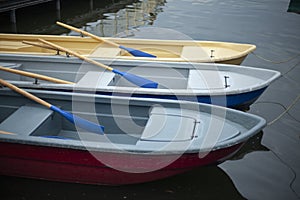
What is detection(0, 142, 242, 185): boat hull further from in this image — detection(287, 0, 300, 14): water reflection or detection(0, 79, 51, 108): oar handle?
detection(287, 0, 300, 14): water reflection

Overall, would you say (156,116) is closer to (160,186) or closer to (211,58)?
(160,186)

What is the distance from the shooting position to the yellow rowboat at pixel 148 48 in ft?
22.8

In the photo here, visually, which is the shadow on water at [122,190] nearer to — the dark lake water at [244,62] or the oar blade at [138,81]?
the dark lake water at [244,62]

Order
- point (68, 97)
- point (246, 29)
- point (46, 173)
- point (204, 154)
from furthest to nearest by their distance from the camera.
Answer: point (246, 29) < point (68, 97) < point (46, 173) < point (204, 154)

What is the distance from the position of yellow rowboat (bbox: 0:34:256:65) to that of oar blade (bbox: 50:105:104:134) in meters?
2.16

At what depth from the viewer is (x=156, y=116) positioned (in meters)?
4.74

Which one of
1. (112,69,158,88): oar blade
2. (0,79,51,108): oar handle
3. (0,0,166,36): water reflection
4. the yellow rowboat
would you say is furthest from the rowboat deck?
(0,0,166,36): water reflection

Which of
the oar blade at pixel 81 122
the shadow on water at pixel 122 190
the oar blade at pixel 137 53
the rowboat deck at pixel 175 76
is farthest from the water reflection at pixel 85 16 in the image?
the shadow on water at pixel 122 190

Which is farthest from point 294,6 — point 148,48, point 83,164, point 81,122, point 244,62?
point 83,164

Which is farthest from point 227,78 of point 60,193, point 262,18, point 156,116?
point 262,18

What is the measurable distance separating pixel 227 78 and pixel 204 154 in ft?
7.32

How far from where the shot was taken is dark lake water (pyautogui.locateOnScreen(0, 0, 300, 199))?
183 inches

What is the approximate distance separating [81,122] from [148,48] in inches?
118

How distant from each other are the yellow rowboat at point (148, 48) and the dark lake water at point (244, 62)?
111 centimetres
